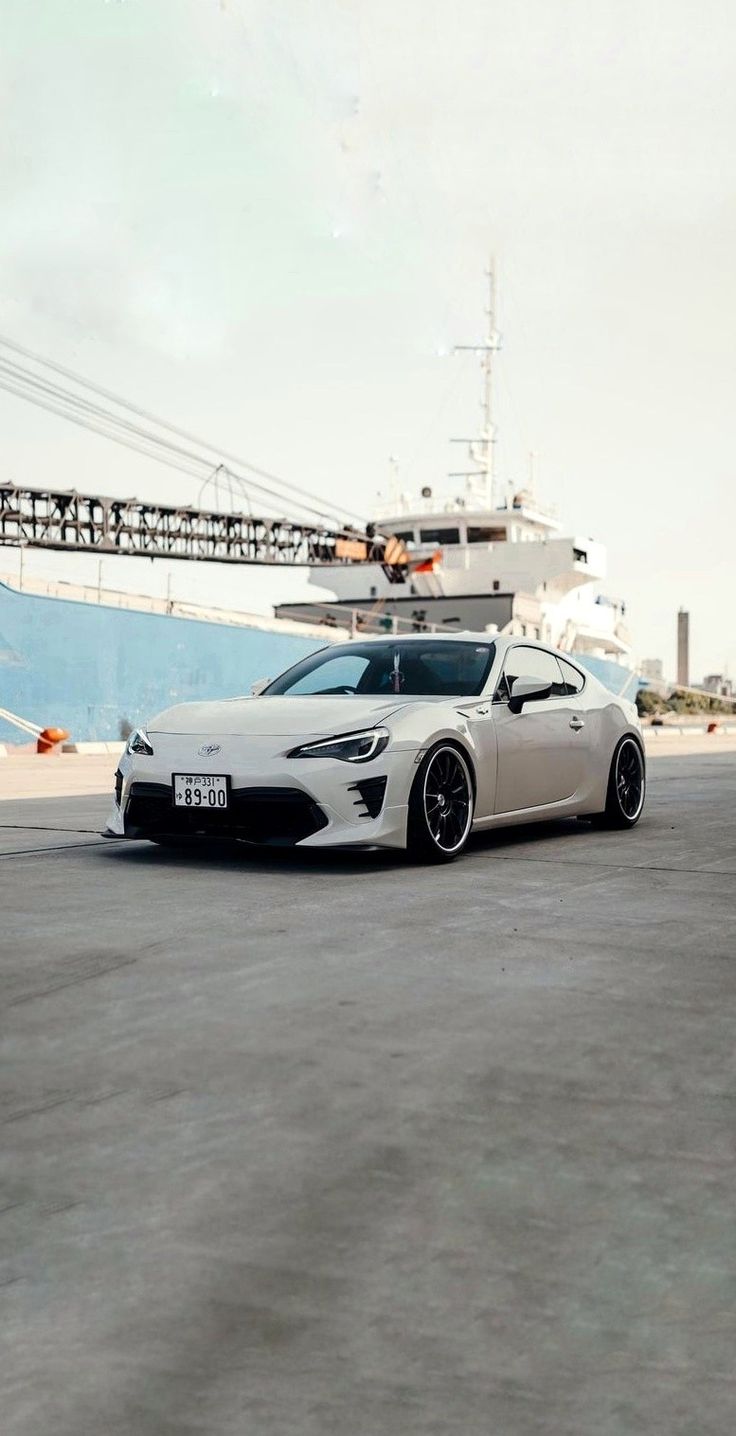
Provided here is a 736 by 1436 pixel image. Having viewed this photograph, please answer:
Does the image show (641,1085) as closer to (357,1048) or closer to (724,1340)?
(357,1048)

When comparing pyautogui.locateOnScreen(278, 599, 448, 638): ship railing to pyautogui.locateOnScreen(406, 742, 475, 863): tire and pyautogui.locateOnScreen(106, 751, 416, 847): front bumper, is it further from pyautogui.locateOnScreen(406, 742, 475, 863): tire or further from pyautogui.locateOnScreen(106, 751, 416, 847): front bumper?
pyautogui.locateOnScreen(106, 751, 416, 847): front bumper

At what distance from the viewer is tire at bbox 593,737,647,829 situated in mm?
9539

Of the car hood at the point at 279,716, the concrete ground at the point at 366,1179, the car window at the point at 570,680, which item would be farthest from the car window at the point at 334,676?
the concrete ground at the point at 366,1179

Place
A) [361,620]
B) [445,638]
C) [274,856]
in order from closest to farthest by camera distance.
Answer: [274,856]
[445,638]
[361,620]

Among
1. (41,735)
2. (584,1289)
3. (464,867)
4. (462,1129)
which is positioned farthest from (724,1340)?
(41,735)

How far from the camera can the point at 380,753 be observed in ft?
23.5

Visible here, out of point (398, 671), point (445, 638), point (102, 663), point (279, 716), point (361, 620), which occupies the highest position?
point (361, 620)

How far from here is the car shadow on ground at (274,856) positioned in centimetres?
729

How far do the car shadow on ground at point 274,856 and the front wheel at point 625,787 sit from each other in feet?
2.67

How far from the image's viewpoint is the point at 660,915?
582 cm

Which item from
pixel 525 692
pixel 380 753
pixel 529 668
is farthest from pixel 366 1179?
pixel 529 668

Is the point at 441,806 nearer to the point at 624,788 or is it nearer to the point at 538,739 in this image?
the point at 538,739

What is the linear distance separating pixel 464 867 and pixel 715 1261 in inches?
199

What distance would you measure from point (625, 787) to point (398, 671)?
6.98 feet
